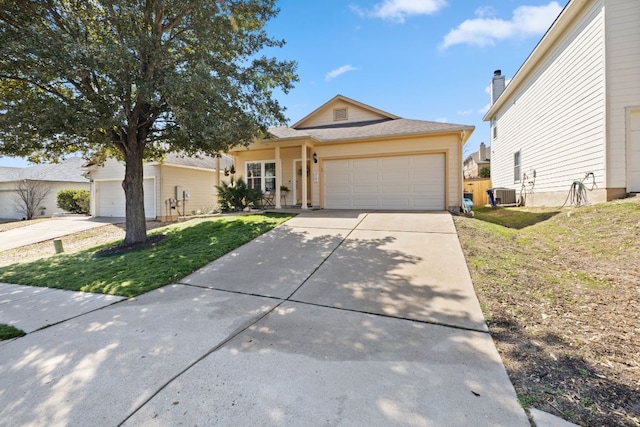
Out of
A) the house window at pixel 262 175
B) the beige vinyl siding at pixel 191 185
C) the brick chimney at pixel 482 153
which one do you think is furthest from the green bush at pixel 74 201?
the brick chimney at pixel 482 153

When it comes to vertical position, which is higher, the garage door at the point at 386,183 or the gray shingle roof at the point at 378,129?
the gray shingle roof at the point at 378,129

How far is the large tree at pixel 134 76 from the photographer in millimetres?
5852

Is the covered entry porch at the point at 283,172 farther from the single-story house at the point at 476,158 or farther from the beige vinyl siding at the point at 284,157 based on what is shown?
the single-story house at the point at 476,158

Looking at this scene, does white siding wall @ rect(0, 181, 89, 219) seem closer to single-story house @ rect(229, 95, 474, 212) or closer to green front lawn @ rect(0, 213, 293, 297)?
single-story house @ rect(229, 95, 474, 212)

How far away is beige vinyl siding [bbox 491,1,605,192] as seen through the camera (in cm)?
801

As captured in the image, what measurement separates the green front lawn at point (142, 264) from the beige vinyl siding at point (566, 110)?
9548 mm

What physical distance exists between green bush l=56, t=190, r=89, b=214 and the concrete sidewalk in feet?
13.3

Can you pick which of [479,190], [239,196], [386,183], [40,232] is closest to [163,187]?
[40,232]

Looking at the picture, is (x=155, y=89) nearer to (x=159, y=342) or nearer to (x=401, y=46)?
(x=159, y=342)

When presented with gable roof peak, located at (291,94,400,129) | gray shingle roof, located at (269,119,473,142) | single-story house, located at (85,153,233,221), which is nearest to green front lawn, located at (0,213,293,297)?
gray shingle roof, located at (269,119,473,142)

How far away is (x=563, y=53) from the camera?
A: 973cm

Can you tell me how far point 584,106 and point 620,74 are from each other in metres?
1.14

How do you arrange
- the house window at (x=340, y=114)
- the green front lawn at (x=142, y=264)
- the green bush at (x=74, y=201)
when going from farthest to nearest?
the green bush at (x=74, y=201), the house window at (x=340, y=114), the green front lawn at (x=142, y=264)

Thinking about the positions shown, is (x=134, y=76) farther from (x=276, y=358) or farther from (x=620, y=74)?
(x=620, y=74)
